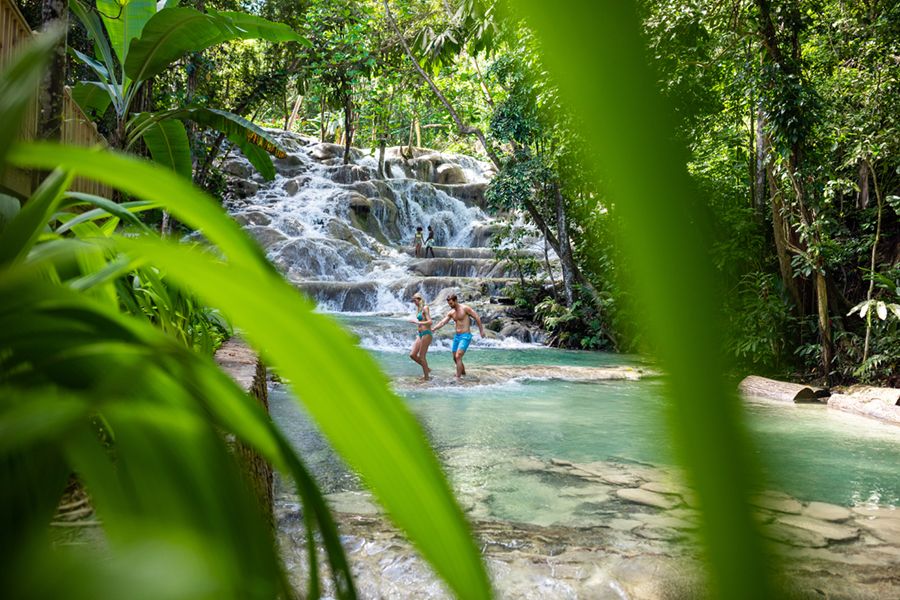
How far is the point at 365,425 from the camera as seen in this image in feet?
0.87

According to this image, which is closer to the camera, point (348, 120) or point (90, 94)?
point (90, 94)

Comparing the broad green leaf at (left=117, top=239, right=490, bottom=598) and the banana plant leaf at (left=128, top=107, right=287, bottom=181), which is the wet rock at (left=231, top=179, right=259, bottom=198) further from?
the broad green leaf at (left=117, top=239, right=490, bottom=598)

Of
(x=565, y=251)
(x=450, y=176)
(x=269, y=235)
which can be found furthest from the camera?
(x=450, y=176)

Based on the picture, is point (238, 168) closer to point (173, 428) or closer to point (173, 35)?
point (173, 35)

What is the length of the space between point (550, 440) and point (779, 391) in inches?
188

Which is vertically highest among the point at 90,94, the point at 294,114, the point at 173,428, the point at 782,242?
the point at 294,114

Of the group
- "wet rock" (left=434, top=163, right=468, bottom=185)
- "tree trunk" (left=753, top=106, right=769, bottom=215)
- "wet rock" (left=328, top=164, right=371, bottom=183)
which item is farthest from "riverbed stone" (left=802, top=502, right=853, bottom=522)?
"wet rock" (left=434, top=163, right=468, bottom=185)

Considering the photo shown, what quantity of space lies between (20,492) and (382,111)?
67.2ft

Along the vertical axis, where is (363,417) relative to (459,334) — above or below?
above

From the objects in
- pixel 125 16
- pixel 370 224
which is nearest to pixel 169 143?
pixel 125 16

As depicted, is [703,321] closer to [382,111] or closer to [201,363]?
[201,363]

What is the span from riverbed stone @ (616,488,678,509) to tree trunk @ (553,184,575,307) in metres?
11.6

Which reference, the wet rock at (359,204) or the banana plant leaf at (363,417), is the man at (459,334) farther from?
the wet rock at (359,204)

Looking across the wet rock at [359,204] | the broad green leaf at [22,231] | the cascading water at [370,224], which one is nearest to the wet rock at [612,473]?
the broad green leaf at [22,231]
